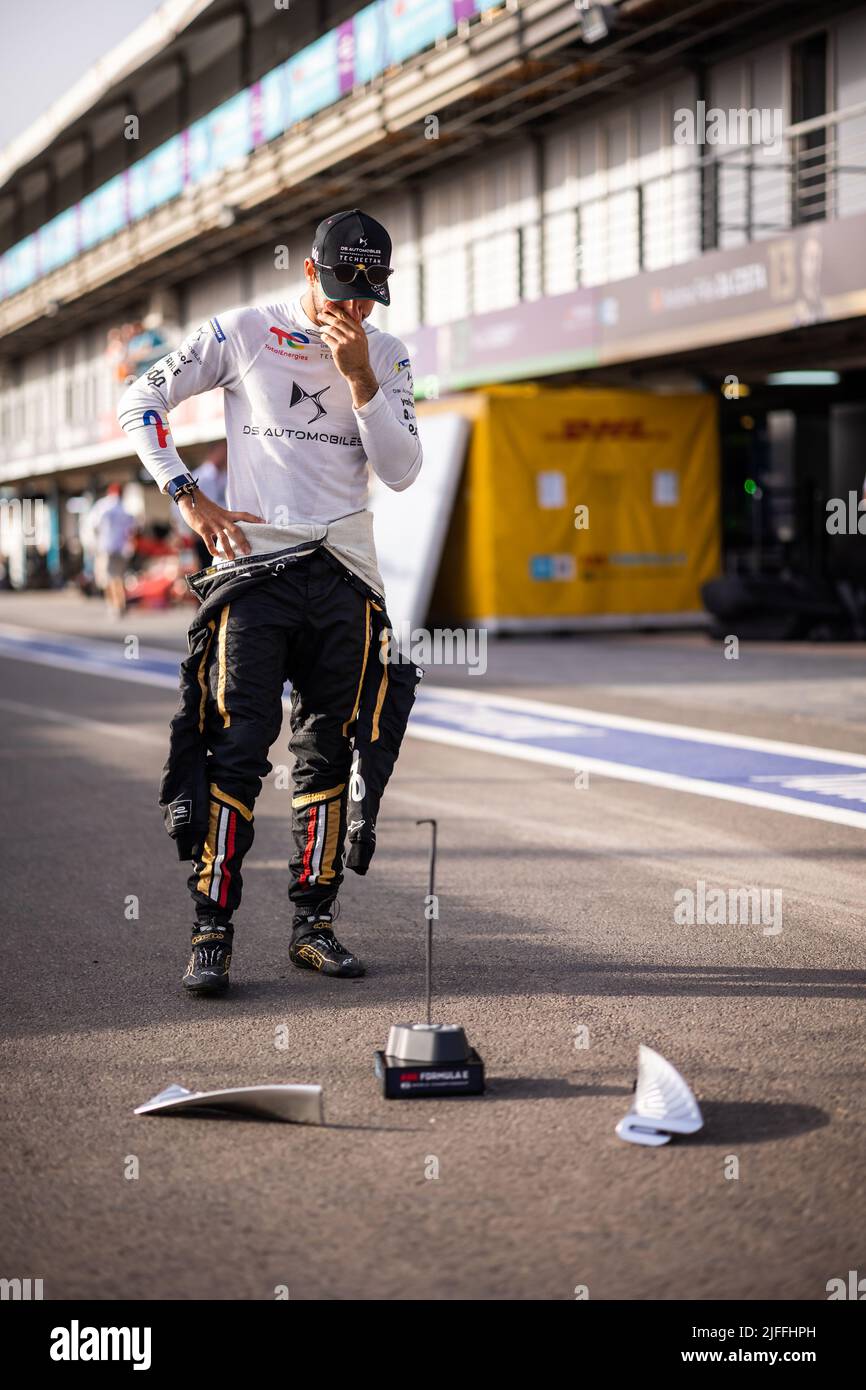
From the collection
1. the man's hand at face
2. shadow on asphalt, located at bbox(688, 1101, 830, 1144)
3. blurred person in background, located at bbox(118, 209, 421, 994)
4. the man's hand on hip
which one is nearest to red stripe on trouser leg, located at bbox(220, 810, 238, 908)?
blurred person in background, located at bbox(118, 209, 421, 994)

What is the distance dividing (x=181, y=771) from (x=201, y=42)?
35923 millimetres

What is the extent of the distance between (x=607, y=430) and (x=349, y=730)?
15652 mm

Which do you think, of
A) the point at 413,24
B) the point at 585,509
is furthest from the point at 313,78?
the point at 585,509

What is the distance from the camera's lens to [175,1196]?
2941mm

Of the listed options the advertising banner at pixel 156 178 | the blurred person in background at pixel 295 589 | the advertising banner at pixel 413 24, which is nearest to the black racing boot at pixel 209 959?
the blurred person in background at pixel 295 589

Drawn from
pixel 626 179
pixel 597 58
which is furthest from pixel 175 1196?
pixel 626 179

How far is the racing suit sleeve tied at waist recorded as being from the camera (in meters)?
4.37

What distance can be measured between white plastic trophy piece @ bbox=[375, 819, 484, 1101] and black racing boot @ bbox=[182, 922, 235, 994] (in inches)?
35.0

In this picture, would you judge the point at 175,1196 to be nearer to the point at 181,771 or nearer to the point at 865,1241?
the point at 865,1241

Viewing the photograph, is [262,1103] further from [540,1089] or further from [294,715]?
[294,715]

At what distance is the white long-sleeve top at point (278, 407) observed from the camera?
4.47 m

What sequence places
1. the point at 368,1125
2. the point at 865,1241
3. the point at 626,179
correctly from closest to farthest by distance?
the point at 865,1241 → the point at 368,1125 → the point at 626,179

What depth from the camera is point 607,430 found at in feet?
64.8

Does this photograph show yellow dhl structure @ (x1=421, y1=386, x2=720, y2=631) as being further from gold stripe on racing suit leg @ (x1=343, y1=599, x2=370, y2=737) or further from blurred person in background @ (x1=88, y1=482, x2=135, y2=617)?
gold stripe on racing suit leg @ (x1=343, y1=599, x2=370, y2=737)
